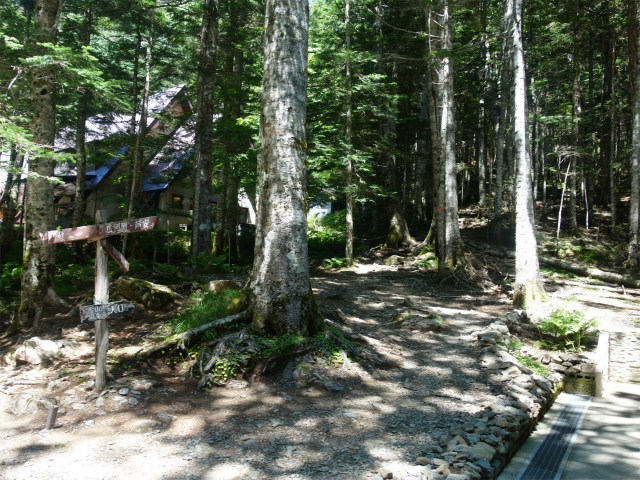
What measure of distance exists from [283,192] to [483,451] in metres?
4.18

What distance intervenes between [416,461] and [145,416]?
2907 mm

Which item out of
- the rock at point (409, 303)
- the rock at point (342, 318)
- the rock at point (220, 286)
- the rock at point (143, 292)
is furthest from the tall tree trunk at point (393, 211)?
the rock at point (143, 292)

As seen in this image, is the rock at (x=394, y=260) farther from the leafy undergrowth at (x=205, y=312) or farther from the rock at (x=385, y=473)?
the rock at (x=385, y=473)

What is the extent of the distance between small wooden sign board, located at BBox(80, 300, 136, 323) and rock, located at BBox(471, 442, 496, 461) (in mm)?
4237

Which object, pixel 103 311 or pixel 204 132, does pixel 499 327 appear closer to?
pixel 103 311

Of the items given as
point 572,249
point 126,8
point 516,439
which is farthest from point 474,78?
point 516,439

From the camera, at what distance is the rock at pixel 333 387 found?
527 cm

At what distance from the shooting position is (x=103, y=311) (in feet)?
16.2

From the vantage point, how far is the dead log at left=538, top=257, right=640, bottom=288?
535 inches

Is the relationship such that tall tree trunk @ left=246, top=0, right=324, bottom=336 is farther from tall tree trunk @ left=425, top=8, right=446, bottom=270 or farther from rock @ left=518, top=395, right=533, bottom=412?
tall tree trunk @ left=425, top=8, right=446, bottom=270

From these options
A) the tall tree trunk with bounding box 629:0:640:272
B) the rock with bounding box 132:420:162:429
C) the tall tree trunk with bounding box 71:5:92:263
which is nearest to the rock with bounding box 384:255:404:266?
the tall tree trunk with bounding box 629:0:640:272

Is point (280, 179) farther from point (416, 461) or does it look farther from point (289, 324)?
point (416, 461)

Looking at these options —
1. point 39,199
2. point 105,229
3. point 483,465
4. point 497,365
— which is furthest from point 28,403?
point 497,365

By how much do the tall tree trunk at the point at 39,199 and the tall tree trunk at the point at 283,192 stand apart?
475cm
